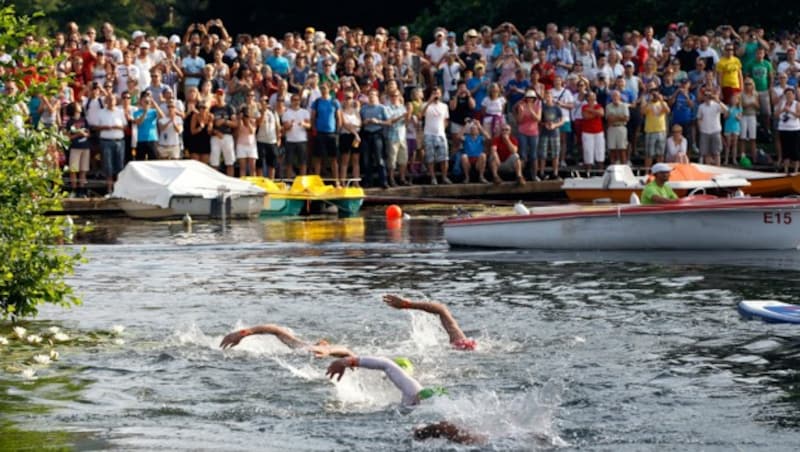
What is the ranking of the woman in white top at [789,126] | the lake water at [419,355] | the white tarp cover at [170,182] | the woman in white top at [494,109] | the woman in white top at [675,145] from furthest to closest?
the woman in white top at [789,126] → the woman in white top at [675,145] → the woman in white top at [494,109] → the white tarp cover at [170,182] → the lake water at [419,355]

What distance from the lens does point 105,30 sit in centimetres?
3170

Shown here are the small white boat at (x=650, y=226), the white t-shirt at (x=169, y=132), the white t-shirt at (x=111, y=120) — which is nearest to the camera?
the small white boat at (x=650, y=226)

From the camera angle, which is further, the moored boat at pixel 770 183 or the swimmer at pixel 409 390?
the moored boat at pixel 770 183

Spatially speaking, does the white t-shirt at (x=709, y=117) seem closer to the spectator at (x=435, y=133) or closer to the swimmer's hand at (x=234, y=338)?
the spectator at (x=435, y=133)

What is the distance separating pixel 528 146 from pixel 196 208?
715 centimetres

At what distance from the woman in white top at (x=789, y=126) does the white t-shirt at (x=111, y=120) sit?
13971 millimetres

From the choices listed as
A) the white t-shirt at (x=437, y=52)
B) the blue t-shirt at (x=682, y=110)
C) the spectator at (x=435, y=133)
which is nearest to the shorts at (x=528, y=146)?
the spectator at (x=435, y=133)

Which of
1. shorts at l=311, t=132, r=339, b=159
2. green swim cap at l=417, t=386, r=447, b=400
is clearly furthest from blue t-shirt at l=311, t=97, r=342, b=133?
green swim cap at l=417, t=386, r=447, b=400

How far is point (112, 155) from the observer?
104ft

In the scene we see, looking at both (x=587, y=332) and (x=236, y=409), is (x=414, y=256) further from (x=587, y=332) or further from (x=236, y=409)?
(x=236, y=409)

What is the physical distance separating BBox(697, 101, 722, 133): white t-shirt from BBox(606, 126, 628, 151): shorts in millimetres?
1622

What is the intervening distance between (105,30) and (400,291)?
12257mm

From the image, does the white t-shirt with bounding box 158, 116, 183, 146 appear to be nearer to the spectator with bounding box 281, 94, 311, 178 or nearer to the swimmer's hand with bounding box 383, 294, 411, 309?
the spectator with bounding box 281, 94, 311, 178

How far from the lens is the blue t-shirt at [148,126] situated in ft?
103
